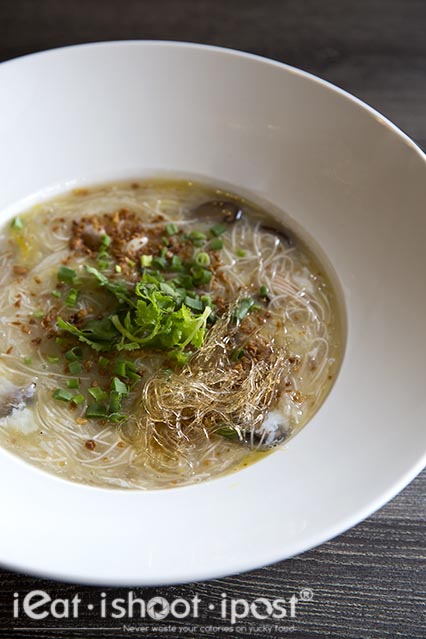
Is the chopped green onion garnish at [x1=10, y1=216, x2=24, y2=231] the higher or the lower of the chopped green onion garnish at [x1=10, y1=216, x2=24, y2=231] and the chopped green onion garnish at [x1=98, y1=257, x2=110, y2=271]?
the higher

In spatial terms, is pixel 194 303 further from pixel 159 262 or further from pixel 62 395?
pixel 62 395

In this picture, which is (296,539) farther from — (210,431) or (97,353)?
(97,353)

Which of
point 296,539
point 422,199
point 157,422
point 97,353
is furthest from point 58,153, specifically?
point 296,539

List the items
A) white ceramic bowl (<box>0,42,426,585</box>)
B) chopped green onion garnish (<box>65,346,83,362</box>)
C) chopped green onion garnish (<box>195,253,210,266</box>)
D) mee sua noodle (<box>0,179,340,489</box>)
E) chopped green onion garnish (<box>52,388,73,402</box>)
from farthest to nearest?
chopped green onion garnish (<box>195,253,210,266</box>) < chopped green onion garnish (<box>65,346,83,362</box>) < chopped green onion garnish (<box>52,388,73,402</box>) < mee sua noodle (<box>0,179,340,489</box>) < white ceramic bowl (<box>0,42,426,585</box>)

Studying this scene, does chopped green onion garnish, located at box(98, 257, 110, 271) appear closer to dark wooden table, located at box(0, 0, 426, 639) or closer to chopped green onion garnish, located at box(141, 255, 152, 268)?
chopped green onion garnish, located at box(141, 255, 152, 268)

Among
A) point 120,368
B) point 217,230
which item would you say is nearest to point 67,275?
point 120,368

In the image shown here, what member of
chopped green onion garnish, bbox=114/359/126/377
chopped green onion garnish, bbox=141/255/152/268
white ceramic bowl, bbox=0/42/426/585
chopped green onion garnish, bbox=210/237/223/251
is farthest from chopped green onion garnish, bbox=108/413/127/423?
chopped green onion garnish, bbox=210/237/223/251
